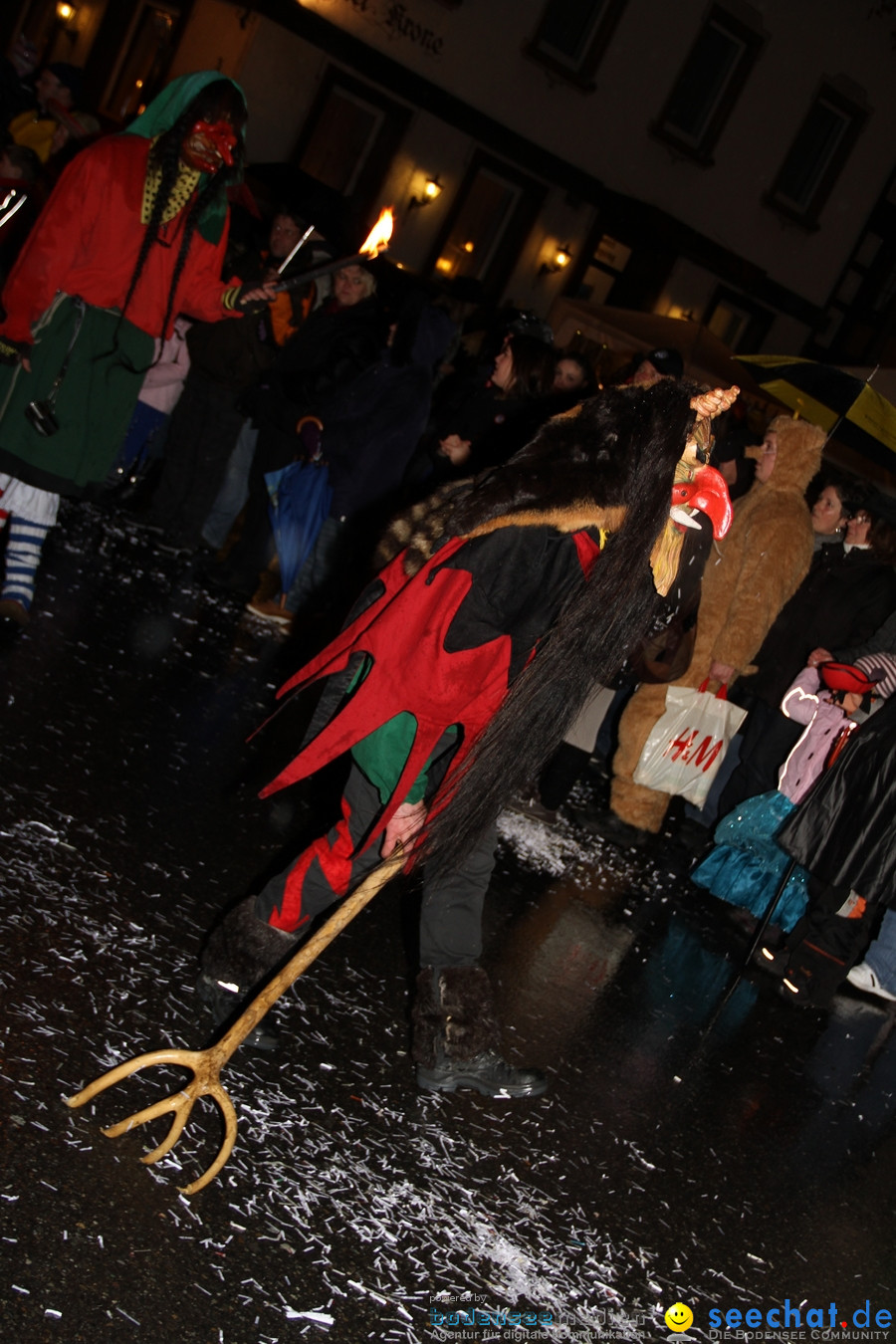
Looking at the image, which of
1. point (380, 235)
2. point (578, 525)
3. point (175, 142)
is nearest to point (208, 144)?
point (175, 142)

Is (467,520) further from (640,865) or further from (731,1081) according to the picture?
(640,865)

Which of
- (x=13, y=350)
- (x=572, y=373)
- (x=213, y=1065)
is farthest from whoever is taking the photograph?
(x=572, y=373)

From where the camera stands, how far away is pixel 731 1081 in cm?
394

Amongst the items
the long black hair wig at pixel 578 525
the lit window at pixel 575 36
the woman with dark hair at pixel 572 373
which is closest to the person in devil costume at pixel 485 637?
the long black hair wig at pixel 578 525

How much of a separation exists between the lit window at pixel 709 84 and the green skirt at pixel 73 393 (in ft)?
48.2

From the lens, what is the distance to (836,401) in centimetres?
578

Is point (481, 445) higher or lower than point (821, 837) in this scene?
higher

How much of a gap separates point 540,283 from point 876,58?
6970mm

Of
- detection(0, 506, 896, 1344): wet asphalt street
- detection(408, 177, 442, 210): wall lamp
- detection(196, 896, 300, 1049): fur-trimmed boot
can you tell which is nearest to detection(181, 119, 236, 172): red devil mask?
detection(0, 506, 896, 1344): wet asphalt street

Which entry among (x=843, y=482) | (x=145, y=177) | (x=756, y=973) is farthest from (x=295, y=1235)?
(x=843, y=482)

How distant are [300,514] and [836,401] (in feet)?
10.5

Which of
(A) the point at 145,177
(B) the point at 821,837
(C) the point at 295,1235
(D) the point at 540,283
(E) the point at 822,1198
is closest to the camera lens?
(C) the point at 295,1235

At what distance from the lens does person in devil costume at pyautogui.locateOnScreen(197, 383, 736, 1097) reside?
268 centimetres

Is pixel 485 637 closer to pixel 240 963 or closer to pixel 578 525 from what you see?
pixel 578 525
